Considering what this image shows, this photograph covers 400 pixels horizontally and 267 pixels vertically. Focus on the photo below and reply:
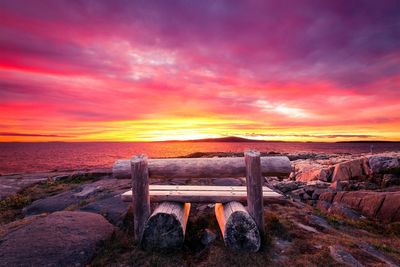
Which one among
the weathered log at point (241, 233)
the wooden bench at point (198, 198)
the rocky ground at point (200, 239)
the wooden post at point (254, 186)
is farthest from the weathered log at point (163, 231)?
the wooden post at point (254, 186)

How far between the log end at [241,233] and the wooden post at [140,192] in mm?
1911

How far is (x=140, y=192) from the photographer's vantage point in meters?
5.38

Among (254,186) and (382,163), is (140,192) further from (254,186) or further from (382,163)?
(382,163)

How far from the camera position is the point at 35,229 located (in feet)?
18.5

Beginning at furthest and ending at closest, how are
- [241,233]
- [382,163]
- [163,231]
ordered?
[382,163] → [163,231] → [241,233]

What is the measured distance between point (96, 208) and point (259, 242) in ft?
19.0

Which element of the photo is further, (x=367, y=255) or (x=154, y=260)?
(x=367, y=255)

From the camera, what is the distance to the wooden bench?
508cm

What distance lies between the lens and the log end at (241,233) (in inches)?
198

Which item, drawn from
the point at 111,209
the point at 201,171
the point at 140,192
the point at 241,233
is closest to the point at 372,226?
the point at 241,233

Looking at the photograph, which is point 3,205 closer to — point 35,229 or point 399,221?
point 35,229

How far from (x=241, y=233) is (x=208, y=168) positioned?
156 centimetres

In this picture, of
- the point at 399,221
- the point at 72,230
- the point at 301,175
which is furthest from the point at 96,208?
the point at 301,175

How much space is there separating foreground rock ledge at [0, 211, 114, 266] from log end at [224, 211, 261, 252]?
3.05 m
